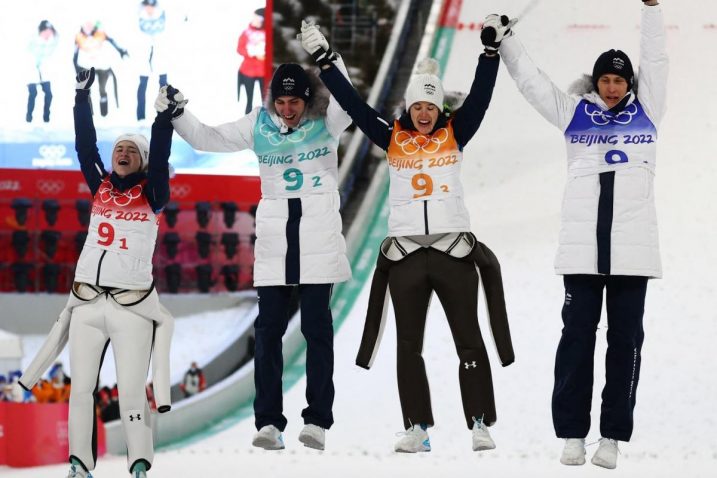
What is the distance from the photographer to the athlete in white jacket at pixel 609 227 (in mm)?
4480

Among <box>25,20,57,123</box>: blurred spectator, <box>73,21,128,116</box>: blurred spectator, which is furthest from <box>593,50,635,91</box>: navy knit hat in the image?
<box>25,20,57,123</box>: blurred spectator

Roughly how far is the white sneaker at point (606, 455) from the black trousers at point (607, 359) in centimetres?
3

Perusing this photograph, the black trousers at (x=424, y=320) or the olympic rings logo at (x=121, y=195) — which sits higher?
the olympic rings logo at (x=121, y=195)

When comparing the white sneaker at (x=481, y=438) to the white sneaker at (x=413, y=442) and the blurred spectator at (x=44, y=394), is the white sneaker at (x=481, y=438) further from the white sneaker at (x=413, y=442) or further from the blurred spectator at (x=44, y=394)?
the blurred spectator at (x=44, y=394)

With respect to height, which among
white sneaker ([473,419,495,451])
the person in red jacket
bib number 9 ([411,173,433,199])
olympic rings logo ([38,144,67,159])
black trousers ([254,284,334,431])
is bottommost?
white sneaker ([473,419,495,451])

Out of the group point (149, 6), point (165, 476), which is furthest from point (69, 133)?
point (165, 476)

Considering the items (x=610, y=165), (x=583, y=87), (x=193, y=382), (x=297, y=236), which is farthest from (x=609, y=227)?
(x=193, y=382)

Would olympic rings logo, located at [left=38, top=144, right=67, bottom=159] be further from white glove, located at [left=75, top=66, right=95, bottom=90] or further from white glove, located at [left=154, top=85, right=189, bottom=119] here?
white glove, located at [left=154, top=85, right=189, bottom=119]

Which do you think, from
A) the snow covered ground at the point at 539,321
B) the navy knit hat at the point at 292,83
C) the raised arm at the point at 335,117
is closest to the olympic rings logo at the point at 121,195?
the navy knit hat at the point at 292,83

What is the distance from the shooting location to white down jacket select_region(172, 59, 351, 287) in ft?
15.5

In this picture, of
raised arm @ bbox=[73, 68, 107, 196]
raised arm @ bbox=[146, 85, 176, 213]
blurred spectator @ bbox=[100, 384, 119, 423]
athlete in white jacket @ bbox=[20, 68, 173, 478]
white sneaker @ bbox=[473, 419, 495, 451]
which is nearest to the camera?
white sneaker @ bbox=[473, 419, 495, 451]

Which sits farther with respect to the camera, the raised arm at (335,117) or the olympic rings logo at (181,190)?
the olympic rings logo at (181,190)

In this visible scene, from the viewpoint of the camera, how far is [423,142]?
182 inches

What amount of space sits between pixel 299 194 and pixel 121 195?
70 cm
